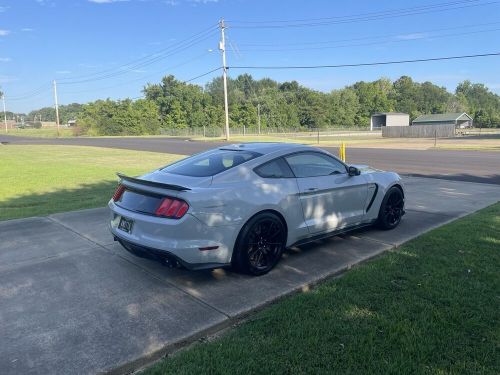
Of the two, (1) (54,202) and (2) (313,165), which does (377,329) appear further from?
(1) (54,202)

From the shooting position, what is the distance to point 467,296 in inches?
153

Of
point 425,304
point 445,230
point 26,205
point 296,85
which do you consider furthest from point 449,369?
point 296,85

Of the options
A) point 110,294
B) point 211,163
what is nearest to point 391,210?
point 211,163

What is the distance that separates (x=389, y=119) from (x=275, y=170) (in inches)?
3824

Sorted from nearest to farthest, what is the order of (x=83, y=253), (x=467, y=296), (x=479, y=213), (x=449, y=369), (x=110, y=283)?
1. (x=449, y=369)
2. (x=467, y=296)
3. (x=110, y=283)
4. (x=83, y=253)
5. (x=479, y=213)

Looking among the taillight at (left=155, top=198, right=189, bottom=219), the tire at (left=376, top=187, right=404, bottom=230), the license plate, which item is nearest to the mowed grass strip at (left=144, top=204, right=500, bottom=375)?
the taillight at (left=155, top=198, right=189, bottom=219)

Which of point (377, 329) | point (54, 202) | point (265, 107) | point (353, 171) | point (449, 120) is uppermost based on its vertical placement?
point (265, 107)

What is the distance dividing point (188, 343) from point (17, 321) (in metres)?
1.55

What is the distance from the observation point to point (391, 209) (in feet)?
20.9

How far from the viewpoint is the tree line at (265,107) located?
8019cm

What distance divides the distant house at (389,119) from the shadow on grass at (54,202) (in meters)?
93.2

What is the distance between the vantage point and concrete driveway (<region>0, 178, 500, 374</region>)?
125 inches

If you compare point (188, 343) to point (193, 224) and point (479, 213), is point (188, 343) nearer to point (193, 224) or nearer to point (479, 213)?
point (193, 224)

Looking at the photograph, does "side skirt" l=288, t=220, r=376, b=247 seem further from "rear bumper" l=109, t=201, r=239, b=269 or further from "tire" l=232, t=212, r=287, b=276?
"rear bumper" l=109, t=201, r=239, b=269
